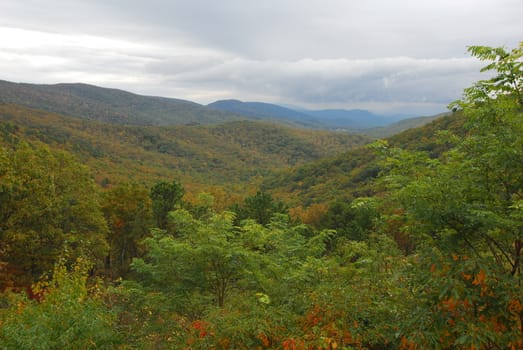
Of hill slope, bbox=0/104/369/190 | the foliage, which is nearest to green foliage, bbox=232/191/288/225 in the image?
the foliage

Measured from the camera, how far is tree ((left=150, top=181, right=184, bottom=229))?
80.9 feet

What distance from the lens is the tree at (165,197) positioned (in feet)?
80.9

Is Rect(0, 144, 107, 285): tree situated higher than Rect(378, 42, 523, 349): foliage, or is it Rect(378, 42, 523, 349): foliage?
Rect(378, 42, 523, 349): foliage

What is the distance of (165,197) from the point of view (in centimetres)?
2514

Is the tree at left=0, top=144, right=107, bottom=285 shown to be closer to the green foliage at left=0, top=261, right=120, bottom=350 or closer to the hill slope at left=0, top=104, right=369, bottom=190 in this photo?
the green foliage at left=0, top=261, right=120, bottom=350

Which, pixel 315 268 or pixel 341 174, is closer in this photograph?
pixel 315 268

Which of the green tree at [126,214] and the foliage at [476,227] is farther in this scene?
the green tree at [126,214]

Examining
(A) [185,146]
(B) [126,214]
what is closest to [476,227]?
(B) [126,214]

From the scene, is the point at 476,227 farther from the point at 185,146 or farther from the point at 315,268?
the point at 185,146

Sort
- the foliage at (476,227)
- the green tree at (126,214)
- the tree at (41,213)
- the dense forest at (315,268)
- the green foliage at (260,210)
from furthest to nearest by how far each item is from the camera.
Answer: the green foliage at (260,210) < the green tree at (126,214) < the tree at (41,213) < the dense forest at (315,268) < the foliage at (476,227)

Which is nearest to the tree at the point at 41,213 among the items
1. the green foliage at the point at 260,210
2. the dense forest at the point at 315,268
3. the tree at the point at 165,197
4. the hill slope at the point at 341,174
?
the dense forest at the point at 315,268

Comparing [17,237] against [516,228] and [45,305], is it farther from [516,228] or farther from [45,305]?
[516,228]

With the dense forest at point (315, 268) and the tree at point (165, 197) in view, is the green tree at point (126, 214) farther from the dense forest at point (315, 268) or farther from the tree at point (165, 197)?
the dense forest at point (315, 268)

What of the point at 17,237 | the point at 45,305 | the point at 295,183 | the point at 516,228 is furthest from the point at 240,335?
the point at 295,183
